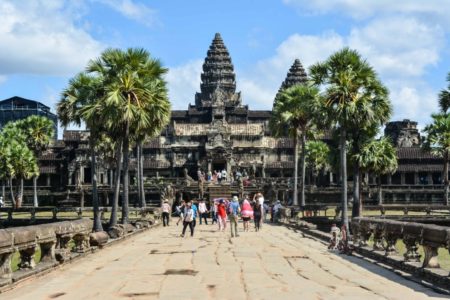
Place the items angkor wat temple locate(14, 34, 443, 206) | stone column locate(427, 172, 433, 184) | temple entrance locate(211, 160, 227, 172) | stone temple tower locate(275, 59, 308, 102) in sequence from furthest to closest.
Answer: stone temple tower locate(275, 59, 308, 102)
stone column locate(427, 172, 433, 184)
angkor wat temple locate(14, 34, 443, 206)
temple entrance locate(211, 160, 227, 172)

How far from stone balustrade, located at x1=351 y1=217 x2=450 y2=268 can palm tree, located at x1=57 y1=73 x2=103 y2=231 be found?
15785 millimetres

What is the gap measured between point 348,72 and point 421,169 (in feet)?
214

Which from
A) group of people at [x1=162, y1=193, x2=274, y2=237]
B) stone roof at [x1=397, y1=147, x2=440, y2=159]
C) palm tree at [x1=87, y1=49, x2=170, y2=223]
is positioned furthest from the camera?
stone roof at [x1=397, y1=147, x2=440, y2=159]

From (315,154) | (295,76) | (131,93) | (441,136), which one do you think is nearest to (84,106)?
(131,93)

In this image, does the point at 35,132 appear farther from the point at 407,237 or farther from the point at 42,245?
the point at 407,237

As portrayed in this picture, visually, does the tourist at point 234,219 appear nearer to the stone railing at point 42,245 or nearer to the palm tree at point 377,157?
the stone railing at point 42,245

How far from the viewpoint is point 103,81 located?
113 feet

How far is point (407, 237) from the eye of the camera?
54.9 feet

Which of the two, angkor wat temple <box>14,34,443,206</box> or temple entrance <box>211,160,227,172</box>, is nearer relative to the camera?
temple entrance <box>211,160,227,172</box>

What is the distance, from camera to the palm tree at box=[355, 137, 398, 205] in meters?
47.9

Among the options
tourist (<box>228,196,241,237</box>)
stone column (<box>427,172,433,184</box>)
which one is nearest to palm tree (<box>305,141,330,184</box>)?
stone column (<box>427,172,433,184</box>)

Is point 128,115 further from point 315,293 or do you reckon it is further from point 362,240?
point 315,293

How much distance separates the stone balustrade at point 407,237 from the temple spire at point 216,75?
90.2 meters

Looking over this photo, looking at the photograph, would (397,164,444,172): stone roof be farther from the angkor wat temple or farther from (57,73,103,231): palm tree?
(57,73,103,231): palm tree
